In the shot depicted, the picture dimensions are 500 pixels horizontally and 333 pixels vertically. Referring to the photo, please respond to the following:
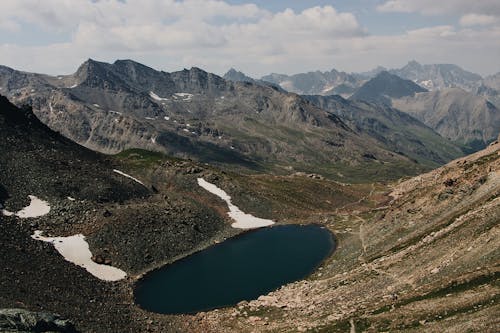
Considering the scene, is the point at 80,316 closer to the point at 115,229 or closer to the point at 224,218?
the point at 115,229

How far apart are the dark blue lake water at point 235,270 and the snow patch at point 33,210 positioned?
32.6 metres

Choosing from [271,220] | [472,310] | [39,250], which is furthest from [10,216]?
[472,310]

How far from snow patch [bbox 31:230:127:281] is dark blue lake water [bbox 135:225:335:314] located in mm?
6482

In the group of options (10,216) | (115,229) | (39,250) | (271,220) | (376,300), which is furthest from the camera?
(271,220)

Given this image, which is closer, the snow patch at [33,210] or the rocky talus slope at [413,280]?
the rocky talus slope at [413,280]

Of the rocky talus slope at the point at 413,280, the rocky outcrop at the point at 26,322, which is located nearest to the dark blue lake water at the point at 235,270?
the rocky talus slope at the point at 413,280

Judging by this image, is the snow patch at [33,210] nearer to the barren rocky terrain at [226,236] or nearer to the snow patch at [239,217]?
the barren rocky terrain at [226,236]

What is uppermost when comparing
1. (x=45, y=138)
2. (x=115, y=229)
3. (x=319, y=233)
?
(x=45, y=138)

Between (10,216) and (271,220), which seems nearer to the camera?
(10,216)

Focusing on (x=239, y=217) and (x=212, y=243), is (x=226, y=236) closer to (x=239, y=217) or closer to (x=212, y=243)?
(x=212, y=243)

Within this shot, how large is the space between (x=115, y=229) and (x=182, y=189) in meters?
49.3

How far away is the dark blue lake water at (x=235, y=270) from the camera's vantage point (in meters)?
90.9

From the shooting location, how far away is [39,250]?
9381 cm

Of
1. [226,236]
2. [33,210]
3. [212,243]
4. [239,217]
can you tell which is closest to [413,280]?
[212,243]
